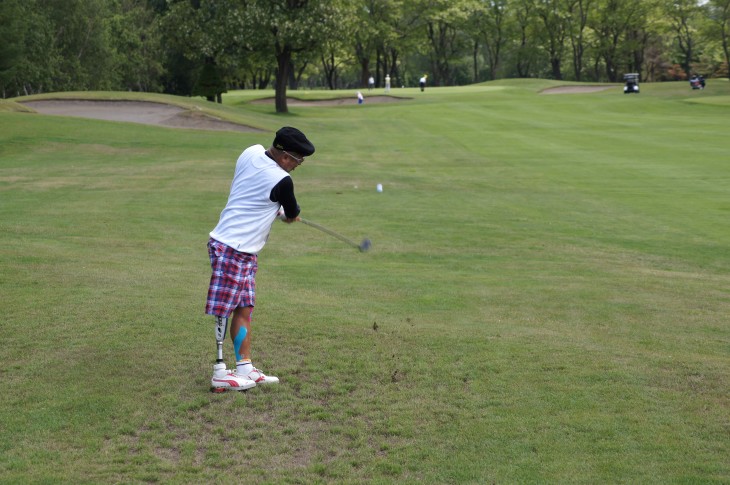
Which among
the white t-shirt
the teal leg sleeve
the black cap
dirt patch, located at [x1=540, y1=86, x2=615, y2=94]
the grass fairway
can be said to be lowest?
the grass fairway

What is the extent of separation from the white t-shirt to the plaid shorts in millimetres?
81

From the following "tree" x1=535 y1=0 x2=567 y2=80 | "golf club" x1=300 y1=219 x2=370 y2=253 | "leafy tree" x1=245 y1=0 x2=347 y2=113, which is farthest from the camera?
"tree" x1=535 y1=0 x2=567 y2=80

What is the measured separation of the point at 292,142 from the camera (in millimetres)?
7160

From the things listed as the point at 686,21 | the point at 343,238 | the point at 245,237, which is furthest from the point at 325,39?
the point at 686,21

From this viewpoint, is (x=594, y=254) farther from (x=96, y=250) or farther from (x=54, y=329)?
(x=54, y=329)

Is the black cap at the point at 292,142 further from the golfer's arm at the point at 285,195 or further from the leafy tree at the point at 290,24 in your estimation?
the leafy tree at the point at 290,24

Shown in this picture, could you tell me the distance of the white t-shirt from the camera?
7.17 meters

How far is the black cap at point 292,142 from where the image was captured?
7.16 m

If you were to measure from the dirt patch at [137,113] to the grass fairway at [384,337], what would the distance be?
17.5m

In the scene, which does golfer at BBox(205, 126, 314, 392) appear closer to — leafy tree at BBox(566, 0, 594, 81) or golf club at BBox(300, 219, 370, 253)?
golf club at BBox(300, 219, 370, 253)

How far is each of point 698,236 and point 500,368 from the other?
1091cm

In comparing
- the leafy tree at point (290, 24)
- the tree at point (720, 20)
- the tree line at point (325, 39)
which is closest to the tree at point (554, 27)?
the tree line at point (325, 39)

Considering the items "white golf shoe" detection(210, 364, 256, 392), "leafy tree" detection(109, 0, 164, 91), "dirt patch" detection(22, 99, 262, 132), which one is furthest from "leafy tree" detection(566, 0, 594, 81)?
"white golf shoe" detection(210, 364, 256, 392)

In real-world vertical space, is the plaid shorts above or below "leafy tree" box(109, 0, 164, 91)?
below
